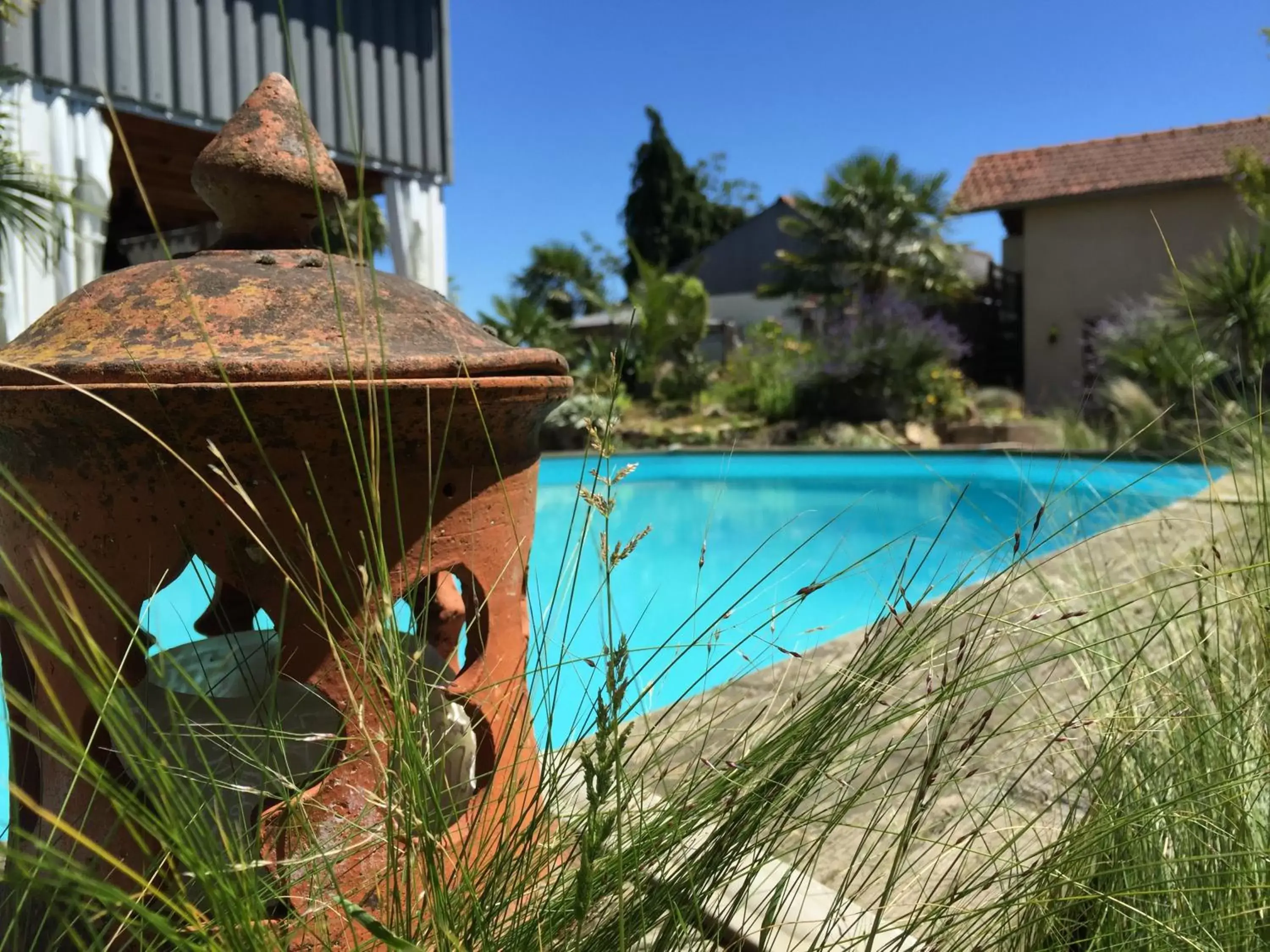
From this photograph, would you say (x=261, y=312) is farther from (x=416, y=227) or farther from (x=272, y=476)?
(x=416, y=227)

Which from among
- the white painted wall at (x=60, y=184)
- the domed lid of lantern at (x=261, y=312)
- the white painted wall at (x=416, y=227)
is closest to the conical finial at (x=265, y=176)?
the domed lid of lantern at (x=261, y=312)

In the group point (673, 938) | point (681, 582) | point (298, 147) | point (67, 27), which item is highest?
point (67, 27)

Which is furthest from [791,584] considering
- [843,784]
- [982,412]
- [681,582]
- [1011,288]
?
[1011,288]

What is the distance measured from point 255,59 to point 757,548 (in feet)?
23.3

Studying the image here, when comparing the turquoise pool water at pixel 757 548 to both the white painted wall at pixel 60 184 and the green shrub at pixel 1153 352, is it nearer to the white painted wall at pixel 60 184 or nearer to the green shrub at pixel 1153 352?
the green shrub at pixel 1153 352

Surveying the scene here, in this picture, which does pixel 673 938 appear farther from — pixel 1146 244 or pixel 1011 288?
pixel 1011 288

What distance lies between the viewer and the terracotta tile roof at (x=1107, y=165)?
51.4ft

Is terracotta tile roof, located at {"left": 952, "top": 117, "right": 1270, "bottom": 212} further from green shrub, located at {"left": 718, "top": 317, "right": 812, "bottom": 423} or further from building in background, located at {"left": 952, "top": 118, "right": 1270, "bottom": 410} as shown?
green shrub, located at {"left": 718, "top": 317, "right": 812, "bottom": 423}

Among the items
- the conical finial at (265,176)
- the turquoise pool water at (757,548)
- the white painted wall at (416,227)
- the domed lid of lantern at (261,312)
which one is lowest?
the turquoise pool water at (757,548)

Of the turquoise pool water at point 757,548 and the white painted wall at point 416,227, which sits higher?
the white painted wall at point 416,227

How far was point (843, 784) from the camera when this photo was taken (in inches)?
32.4

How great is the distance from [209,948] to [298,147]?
1189mm

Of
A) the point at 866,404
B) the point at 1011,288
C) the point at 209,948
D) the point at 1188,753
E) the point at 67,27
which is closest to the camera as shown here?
the point at 209,948

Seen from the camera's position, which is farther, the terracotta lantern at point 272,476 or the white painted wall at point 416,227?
the white painted wall at point 416,227
